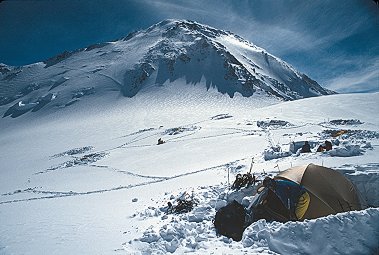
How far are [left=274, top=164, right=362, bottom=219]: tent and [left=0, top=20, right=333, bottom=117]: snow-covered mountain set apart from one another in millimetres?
76976

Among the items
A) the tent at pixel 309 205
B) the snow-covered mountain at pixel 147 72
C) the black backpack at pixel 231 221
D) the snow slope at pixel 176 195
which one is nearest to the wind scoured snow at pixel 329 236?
the snow slope at pixel 176 195

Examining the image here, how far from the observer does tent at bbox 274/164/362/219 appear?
7609 mm

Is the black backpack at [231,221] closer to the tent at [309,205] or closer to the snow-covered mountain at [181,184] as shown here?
the tent at [309,205]

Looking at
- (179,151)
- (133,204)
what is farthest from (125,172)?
(133,204)

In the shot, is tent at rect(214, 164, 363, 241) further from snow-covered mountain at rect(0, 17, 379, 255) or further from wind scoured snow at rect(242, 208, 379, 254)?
wind scoured snow at rect(242, 208, 379, 254)

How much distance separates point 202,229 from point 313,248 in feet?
8.90

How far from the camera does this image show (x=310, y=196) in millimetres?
7762

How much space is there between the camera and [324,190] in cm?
795

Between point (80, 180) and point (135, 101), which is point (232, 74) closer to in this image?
point (135, 101)

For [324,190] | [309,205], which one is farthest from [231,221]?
[324,190]

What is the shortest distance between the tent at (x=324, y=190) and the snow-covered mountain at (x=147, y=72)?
7698 cm

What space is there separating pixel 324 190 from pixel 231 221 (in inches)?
116

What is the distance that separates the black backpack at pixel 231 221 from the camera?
270 inches

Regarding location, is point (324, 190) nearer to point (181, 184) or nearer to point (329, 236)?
point (329, 236)
